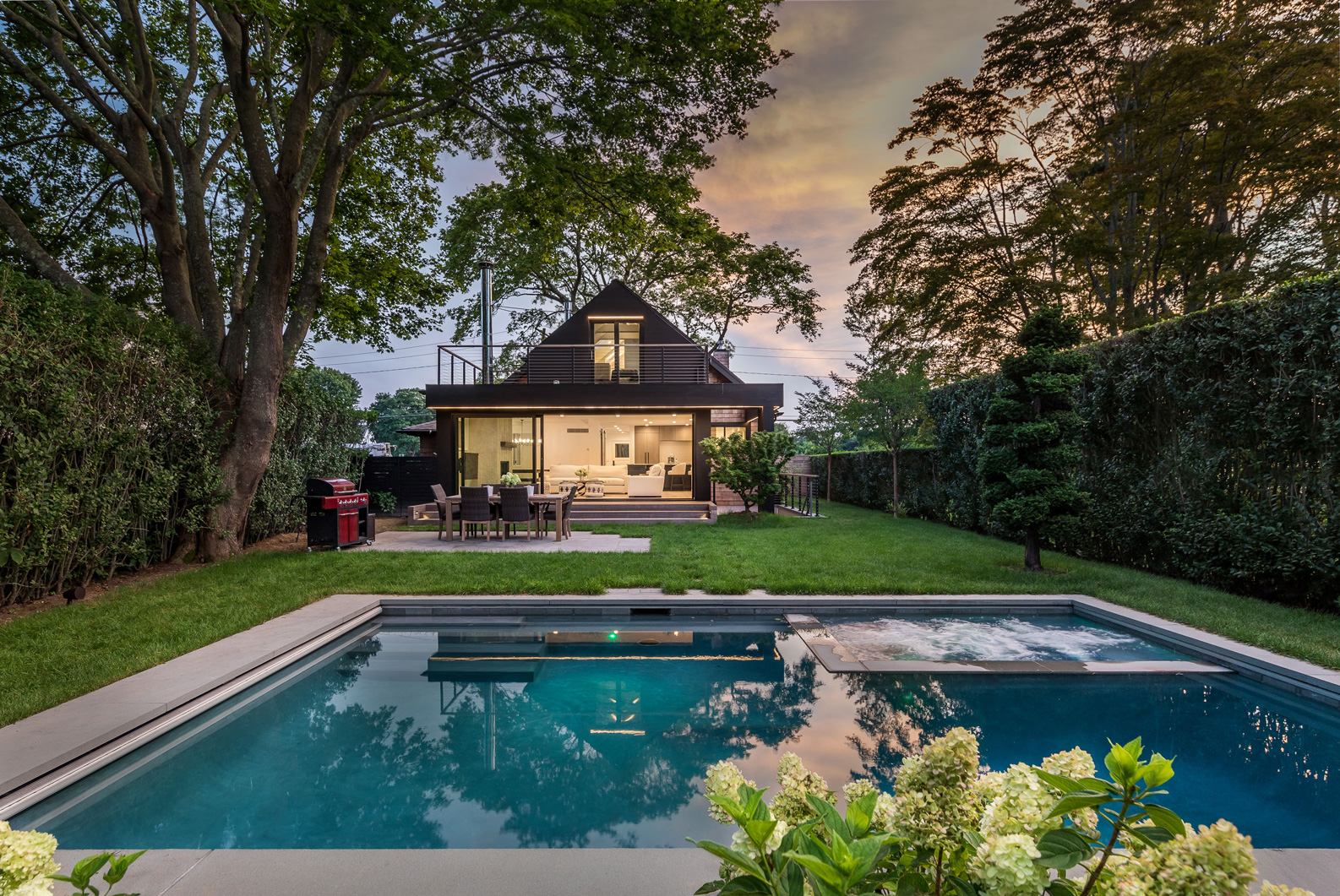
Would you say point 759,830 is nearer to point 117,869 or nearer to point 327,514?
point 117,869

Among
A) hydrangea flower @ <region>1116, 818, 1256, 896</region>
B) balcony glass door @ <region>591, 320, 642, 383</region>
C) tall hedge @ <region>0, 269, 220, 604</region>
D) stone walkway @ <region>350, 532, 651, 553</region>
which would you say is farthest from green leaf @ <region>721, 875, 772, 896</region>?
balcony glass door @ <region>591, 320, 642, 383</region>

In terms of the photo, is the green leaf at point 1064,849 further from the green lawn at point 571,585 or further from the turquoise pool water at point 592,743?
the green lawn at point 571,585

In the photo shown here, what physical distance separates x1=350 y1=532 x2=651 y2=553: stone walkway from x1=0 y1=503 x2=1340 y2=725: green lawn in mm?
457

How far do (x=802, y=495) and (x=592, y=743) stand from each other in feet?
49.9

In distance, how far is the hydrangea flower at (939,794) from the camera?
3.16 ft

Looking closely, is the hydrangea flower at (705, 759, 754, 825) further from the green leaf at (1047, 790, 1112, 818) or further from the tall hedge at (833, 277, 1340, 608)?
the tall hedge at (833, 277, 1340, 608)

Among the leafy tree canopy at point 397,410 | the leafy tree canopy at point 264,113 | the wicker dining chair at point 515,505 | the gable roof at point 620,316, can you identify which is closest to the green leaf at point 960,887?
the leafy tree canopy at point 264,113

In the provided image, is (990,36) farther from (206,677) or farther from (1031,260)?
(206,677)

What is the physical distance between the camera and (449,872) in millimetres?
1909

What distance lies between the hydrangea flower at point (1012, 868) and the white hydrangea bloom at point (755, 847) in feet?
1.00

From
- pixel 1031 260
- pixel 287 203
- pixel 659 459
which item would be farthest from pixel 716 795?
pixel 659 459

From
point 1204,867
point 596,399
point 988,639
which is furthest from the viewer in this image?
point 596,399

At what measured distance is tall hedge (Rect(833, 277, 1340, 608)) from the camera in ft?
15.4

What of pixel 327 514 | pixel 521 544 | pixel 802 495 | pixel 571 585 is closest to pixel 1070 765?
pixel 571 585
